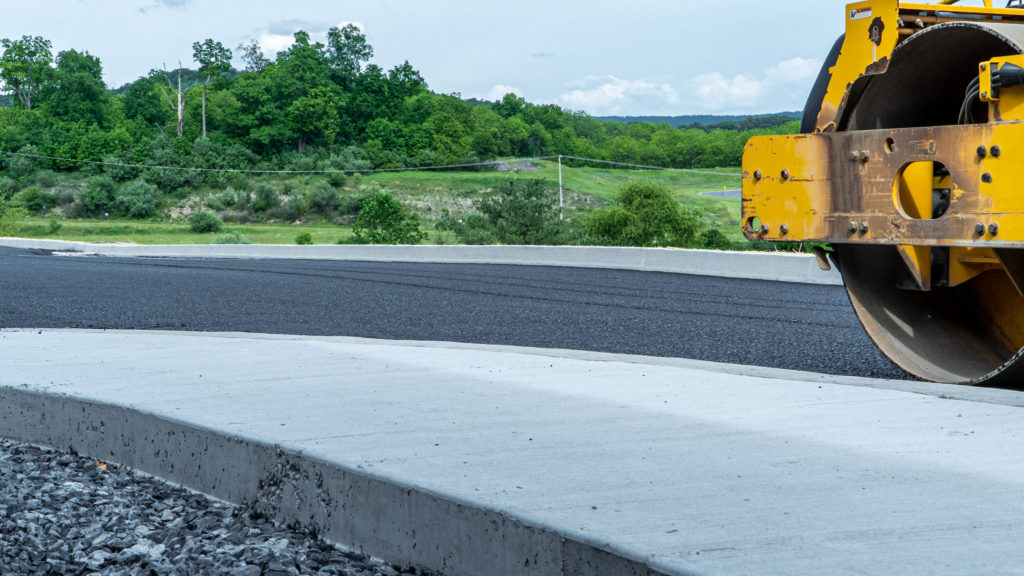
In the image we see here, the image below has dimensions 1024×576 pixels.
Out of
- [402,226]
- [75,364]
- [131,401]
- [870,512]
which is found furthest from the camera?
[402,226]

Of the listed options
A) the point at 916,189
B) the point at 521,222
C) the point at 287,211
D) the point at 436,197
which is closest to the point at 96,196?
the point at 287,211

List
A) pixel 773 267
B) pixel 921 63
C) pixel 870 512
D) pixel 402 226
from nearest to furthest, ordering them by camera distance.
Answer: pixel 870 512 → pixel 921 63 → pixel 773 267 → pixel 402 226

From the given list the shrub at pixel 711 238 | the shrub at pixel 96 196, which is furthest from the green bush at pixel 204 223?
the shrub at pixel 711 238

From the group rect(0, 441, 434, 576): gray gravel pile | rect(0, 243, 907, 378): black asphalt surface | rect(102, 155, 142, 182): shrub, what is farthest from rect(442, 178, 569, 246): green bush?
rect(102, 155, 142, 182): shrub

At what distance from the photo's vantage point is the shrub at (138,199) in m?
98.7

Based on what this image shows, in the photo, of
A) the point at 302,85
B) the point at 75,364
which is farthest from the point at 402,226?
the point at 75,364

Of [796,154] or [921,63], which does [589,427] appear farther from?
[921,63]

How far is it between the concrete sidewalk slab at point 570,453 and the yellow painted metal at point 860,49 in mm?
1444

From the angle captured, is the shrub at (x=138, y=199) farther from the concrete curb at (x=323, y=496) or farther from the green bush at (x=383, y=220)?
the concrete curb at (x=323, y=496)

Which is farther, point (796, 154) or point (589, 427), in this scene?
point (796, 154)

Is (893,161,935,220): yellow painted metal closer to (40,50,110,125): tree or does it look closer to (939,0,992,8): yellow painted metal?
(939,0,992,8): yellow painted metal

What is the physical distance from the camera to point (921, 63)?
17.8ft

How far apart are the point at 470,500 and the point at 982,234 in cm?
289

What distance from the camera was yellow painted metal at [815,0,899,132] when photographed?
5.29 meters
